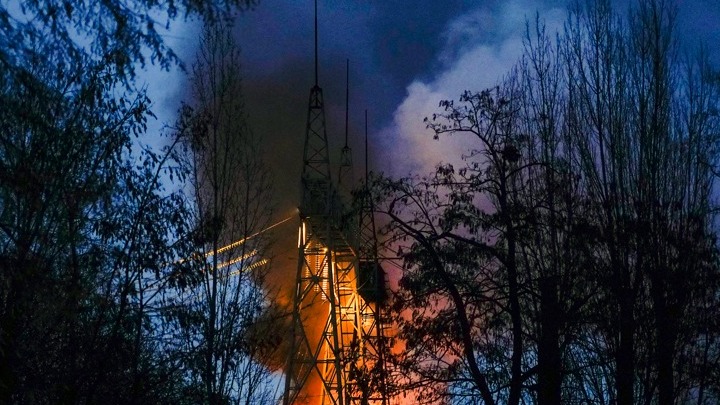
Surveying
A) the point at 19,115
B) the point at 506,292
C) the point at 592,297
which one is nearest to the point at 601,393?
the point at 592,297

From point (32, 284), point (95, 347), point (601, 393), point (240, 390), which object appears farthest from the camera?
point (240, 390)

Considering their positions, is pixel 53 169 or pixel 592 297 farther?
pixel 592 297

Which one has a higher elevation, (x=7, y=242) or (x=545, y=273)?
(x=545, y=273)

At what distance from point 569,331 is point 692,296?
→ 3.49 m

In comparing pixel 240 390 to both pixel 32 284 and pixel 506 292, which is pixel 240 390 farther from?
pixel 32 284

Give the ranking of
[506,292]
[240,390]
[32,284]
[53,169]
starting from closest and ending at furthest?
1. [32,284]
2. [53,169]
3. [506,292]
4. [240,390]

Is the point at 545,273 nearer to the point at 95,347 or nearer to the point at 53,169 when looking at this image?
the point at 95,347

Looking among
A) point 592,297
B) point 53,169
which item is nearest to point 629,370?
point 592,297

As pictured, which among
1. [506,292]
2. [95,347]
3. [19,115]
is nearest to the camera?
[19,115]

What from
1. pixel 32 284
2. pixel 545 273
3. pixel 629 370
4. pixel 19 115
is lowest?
pixel 32 284

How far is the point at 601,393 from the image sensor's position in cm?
1747

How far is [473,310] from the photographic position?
50.5 feet

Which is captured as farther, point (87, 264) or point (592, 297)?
point (592, 297)

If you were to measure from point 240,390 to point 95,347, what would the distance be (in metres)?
7.58
